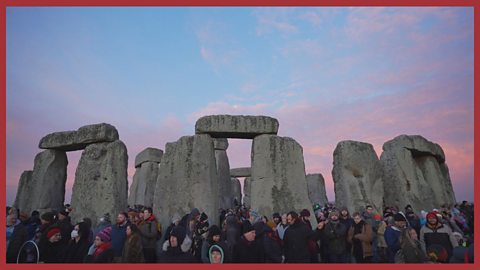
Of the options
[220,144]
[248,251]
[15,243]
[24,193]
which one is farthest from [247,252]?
[220,144]

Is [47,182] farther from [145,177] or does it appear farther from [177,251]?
[177,251]

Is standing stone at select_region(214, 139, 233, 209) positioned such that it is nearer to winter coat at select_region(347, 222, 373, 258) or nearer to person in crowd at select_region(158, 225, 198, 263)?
winter coat at select_region(347, 222, 373, 258)

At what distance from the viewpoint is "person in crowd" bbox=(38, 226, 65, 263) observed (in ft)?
15.7

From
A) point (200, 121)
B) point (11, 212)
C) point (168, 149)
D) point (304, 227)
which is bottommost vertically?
point (304, 227)

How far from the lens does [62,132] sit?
10484mm

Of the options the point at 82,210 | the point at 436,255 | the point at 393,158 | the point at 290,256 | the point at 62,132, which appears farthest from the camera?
the point at 393,158

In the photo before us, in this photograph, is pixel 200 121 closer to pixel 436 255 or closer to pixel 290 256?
pixel 290 256

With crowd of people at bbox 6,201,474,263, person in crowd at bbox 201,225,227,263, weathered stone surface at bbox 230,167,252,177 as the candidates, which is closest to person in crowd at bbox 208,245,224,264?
crowd of people at bbox 6,201,474,263

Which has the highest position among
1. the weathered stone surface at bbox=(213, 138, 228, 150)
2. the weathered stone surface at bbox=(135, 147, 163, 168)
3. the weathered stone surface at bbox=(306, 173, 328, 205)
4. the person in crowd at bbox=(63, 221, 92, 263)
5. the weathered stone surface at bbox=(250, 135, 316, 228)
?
the weathered stone surface at bbox=(213, 138, 228, 150)

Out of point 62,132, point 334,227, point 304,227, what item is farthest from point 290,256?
point 62,132

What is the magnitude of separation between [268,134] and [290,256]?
16.6 feet

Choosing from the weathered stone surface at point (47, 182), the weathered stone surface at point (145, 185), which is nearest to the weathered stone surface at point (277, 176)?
the weathered stone surface at point (47, 182)

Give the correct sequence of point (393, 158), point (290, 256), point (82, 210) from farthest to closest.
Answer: point (393, 158)
point (82, 210)
point (290, 256)

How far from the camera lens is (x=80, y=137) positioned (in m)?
10.0
